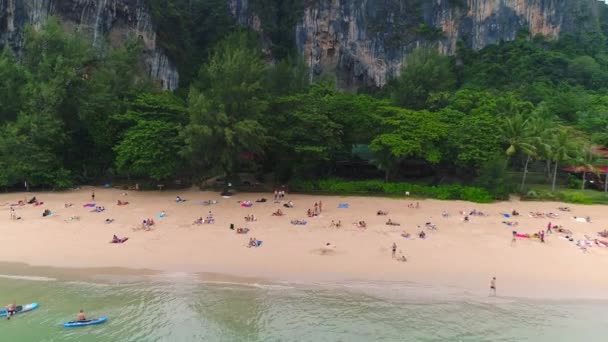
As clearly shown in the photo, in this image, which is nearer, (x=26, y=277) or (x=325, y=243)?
(x=26, y=277)

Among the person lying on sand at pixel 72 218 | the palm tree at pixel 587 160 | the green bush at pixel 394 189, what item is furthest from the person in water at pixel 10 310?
the palm tree at pixel 587 160

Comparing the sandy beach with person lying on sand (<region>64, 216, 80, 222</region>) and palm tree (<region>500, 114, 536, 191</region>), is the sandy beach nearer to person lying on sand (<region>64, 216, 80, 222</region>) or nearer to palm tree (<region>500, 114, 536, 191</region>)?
person lying on sand (<region>64, 216, 80, 222</region>)

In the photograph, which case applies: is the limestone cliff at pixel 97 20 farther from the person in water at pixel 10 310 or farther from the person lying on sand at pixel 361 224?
the person lying on sand at pixel 361 224

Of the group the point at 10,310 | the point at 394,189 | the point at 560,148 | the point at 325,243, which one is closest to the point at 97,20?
the point at 394,189

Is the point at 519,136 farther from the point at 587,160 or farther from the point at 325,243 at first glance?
the point at 325,243

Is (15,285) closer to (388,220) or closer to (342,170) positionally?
(388,220)

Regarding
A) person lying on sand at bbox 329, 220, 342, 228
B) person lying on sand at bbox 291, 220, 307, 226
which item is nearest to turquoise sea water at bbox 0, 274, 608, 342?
person lying on sand at bbox 329, 220, 342, 228
